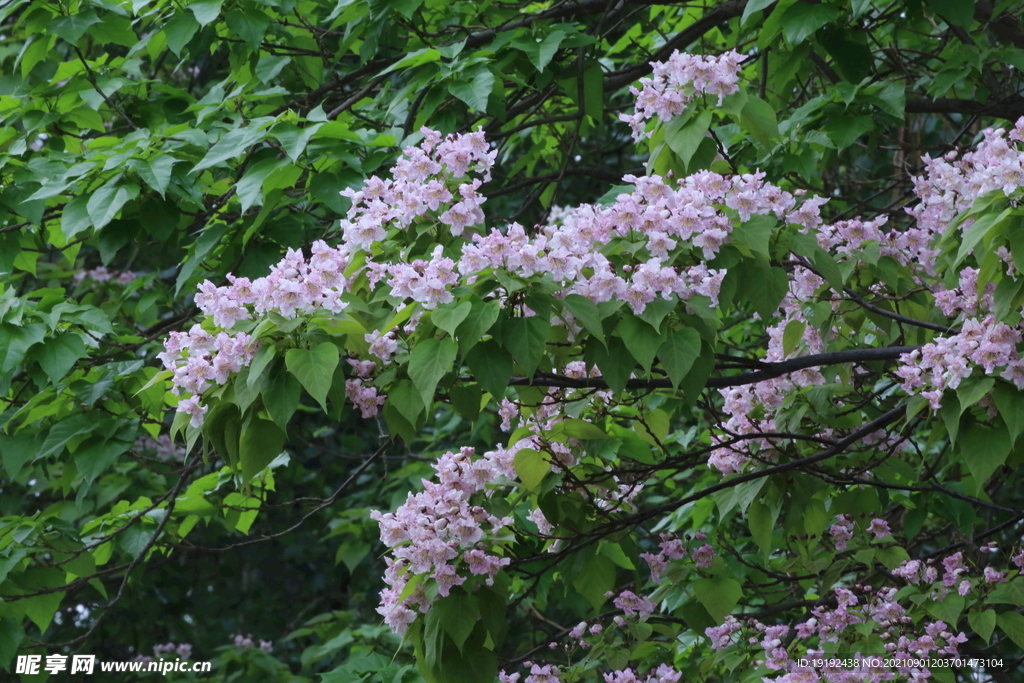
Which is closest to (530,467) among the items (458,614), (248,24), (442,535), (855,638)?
(442,535)

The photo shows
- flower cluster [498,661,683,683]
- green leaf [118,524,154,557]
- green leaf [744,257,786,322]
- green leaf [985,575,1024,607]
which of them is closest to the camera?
green leaf [744,257,786,322]

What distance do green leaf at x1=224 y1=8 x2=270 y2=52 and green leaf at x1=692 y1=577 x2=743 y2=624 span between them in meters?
2.20

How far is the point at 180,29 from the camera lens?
121 inches

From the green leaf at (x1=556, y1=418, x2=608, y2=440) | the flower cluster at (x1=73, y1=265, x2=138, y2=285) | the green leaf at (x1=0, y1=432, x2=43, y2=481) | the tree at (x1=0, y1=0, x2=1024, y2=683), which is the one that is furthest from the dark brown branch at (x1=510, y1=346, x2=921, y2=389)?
the flower cluster at (x1=73, y1=265, x2=138, y2=285)

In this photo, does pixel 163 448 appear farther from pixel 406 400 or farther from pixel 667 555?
pixel 406 400

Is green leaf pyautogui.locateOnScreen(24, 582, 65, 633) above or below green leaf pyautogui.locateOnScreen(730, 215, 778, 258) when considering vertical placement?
below

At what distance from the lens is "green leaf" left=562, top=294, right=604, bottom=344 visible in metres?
1.84

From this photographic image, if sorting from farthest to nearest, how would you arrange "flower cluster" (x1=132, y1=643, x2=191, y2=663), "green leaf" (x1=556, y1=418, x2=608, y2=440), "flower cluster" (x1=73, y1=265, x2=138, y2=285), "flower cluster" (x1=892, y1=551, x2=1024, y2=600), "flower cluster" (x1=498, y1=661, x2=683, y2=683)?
"flower cluster" (x1=132, y1=643, x2=191, y2=663) → "flower cluster" (x1=73, y1=265, x2=138, y2=285) → "flower cluster" (x1=498, y1=661, x2=683, y2=683) → "flower cluster" (x1=892, y1=551, x2=1024, y2=600) → "green leaf" (x1=556, y1=418, x2=608, y2=440)

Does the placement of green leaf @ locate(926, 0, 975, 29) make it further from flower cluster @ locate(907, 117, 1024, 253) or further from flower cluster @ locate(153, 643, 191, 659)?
flower cluster @ locate(153, 643, 191, 659)

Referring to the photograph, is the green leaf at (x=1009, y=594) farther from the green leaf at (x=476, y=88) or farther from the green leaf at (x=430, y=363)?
the green leaf at (x=476, y=88)

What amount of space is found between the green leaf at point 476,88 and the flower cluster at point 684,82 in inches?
20.1

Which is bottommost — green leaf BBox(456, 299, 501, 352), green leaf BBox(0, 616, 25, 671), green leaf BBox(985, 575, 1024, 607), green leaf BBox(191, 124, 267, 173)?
green leaf BBox(0, 616, 25, 671)

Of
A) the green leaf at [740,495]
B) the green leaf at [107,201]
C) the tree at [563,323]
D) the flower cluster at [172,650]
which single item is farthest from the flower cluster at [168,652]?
the green leaf at [740,495]

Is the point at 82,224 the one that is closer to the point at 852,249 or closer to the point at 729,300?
the point at 729,300
